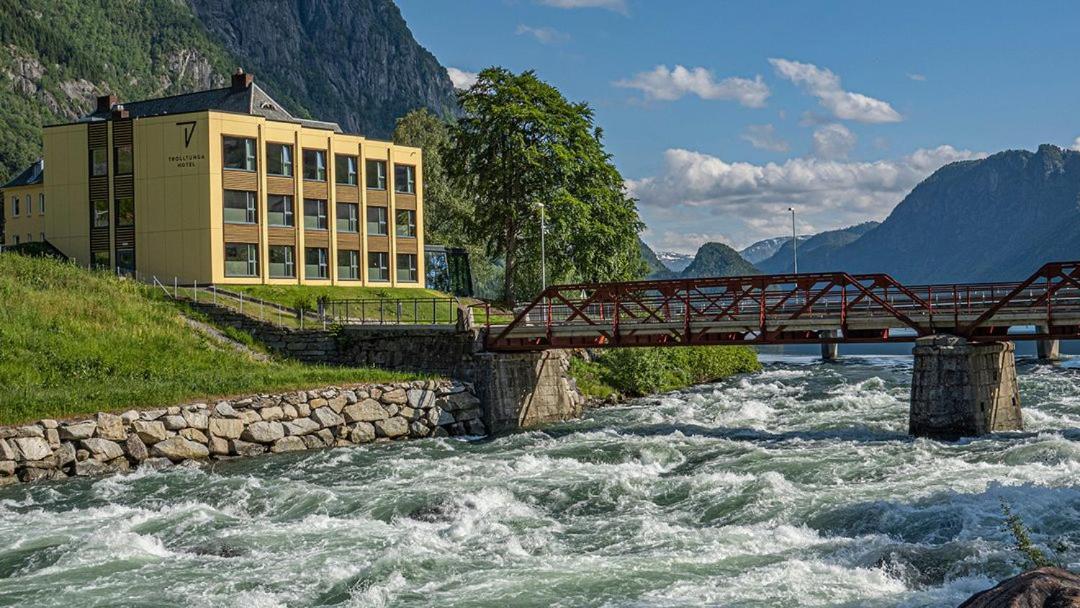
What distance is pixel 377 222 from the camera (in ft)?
212

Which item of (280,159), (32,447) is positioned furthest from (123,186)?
(32,447)

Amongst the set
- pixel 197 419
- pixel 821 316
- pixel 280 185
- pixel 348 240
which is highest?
pixel 280 185

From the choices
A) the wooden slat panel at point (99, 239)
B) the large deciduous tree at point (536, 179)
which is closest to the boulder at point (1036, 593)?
the large deciduous tree at point (536, 179)

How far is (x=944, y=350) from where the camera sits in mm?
33344

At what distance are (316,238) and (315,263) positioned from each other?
4.49 ft

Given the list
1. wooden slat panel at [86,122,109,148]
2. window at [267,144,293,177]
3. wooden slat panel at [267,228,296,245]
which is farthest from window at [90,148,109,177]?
wooden slat panel at [267,228,296,245]

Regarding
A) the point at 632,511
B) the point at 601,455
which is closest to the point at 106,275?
the point at 601,455

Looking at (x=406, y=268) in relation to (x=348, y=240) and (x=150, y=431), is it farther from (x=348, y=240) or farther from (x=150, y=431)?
(x=150, y=431)

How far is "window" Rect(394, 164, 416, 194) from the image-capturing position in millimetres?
65625

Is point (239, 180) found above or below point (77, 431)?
above

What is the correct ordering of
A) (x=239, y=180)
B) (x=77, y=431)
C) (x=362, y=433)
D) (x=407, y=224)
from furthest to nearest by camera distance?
(x=407, y=224), (x=239, y=180), (x=362, y=433), (x=77, y=431)

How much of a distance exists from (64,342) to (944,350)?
29.5 metres

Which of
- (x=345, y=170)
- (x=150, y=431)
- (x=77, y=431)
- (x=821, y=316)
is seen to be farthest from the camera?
(x=345, y=170)

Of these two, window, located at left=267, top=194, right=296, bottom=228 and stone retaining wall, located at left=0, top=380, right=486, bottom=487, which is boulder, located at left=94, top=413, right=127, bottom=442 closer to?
stone retaining wall, located at left=0, top=380, right=486, bottom=487
